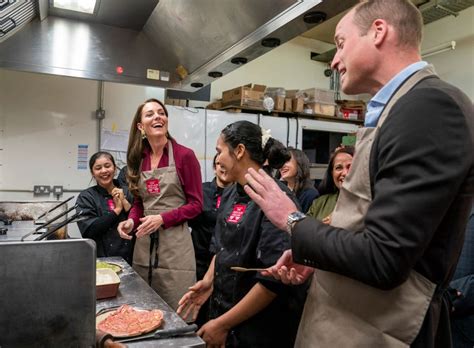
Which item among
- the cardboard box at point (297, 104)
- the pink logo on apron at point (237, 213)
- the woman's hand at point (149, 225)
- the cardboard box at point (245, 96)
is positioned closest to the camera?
the pink logo on apron at point (237, 213)

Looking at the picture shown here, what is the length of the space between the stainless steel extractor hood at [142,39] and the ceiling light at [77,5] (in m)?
0.04

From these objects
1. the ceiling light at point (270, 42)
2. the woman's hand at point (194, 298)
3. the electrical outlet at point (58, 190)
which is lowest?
the woman's hand at point (194, 298)

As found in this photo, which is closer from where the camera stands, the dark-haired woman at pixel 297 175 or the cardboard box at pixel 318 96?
the dark-haired woman at pixel 297 175

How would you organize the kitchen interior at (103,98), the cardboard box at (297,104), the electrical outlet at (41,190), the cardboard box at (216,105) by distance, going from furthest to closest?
the cardboard box at (297,104) → the cardboard box at (216,105) → the electrical outlet at (41,190) → the kitchen interior at (103,98)

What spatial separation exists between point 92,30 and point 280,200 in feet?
6.16

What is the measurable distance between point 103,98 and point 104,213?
4.52 ft

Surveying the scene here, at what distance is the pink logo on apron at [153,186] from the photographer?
1.99 meters

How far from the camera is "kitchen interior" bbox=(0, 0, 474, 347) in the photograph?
2.54 ft

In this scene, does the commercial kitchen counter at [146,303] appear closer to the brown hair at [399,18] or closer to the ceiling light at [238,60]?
the brown hair at [399,18]

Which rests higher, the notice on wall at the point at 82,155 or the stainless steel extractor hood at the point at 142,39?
the stainless steel extractor hood at the point at 142,39

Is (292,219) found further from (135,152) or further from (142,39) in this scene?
(142,39)

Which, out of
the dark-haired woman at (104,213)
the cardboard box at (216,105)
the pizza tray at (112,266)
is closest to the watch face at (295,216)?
the pizza tray at (112,266)

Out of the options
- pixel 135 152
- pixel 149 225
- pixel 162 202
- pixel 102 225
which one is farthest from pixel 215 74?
pixel 102 225

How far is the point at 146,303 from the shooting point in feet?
4.12
